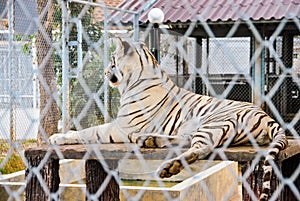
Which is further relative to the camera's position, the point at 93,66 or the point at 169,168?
the point at 93,66

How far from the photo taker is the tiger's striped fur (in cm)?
205

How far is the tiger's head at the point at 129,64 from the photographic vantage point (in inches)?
90.0

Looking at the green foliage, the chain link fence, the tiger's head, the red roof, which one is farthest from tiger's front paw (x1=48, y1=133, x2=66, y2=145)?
the red roof

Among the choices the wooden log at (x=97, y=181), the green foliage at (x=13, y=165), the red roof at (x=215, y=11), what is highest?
the red roof at (x=215, y=11)

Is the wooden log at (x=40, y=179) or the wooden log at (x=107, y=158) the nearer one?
the wooden log at (x=107, y=158)

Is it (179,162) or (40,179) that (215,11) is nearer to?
(40,179)

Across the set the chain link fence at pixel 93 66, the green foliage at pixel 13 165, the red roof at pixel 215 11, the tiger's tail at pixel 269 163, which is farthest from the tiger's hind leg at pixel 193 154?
the red roof at pixel 215 11

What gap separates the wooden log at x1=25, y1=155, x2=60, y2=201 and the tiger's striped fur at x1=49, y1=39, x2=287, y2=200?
0.56 ft

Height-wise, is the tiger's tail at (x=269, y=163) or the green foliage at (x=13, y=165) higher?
the tiger's tail at (x=269, y=163)

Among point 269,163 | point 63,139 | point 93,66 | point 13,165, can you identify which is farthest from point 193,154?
point 93,66

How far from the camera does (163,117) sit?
2.35 metres

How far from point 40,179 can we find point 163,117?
58 centimetres

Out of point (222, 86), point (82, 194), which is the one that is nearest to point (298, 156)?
point (82, 194)

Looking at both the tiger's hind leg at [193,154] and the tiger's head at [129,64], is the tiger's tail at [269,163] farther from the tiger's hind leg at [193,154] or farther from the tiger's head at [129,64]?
the tiger's head at [129,64]
